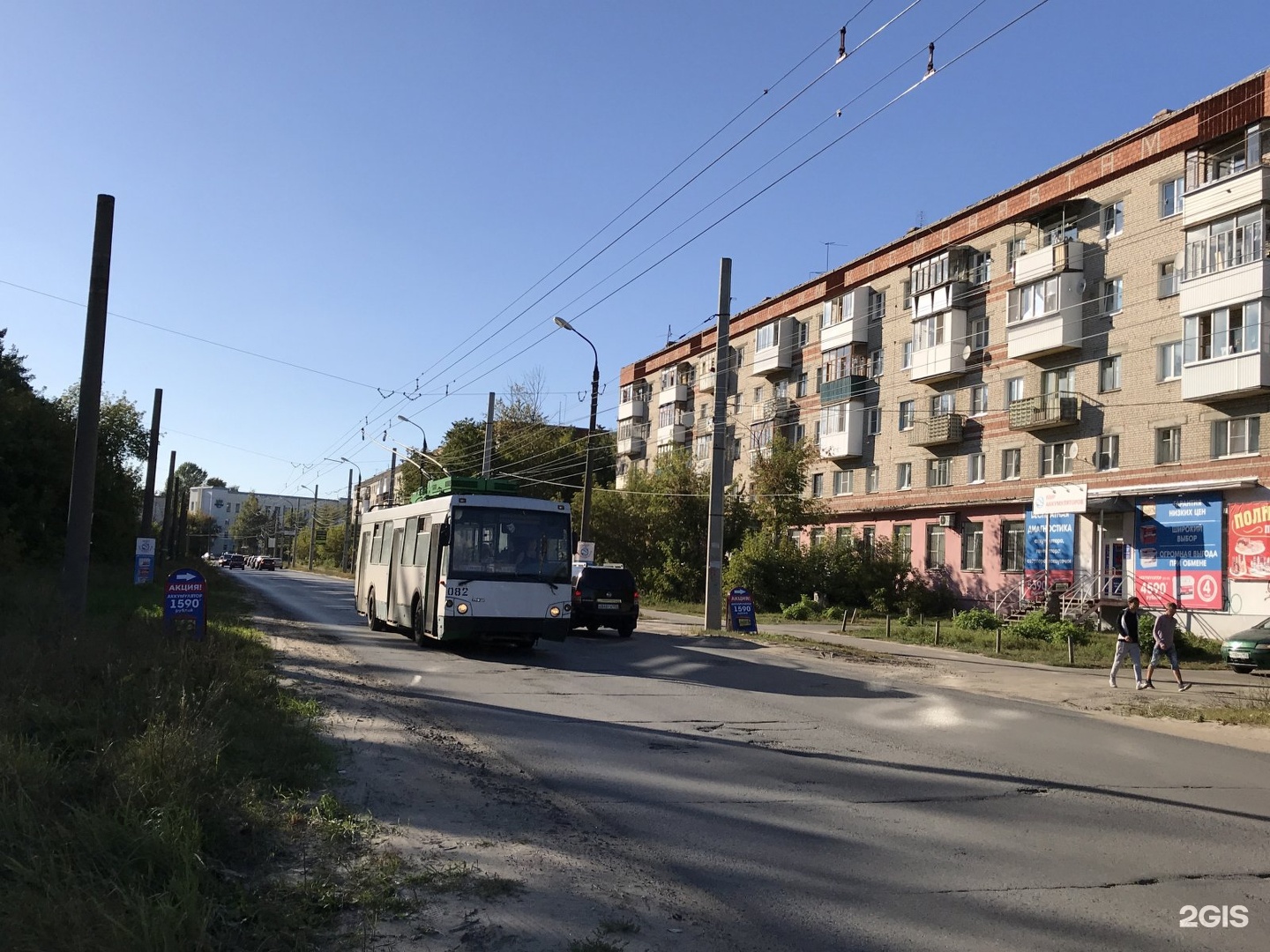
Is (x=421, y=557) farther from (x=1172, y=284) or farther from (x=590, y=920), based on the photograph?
(x=1172, y=284)

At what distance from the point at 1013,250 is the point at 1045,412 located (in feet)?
24.6

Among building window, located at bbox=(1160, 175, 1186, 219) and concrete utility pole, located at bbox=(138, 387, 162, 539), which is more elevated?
building window, located at bbox=(1160, 175, 1186, 219)

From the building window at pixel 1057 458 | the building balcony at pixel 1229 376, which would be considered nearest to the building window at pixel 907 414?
the building window at pixel 1057 458

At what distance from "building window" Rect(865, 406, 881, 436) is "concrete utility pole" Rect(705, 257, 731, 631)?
76.7ft

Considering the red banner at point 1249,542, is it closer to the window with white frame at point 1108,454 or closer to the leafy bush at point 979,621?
the window with white frame at point 1108,454

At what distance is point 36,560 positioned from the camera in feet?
103

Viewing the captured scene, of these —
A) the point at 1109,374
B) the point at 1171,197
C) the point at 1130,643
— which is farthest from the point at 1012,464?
the point at 1130,643

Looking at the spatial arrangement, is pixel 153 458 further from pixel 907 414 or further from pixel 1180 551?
pixel 1180 551

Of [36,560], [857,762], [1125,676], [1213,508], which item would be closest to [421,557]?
[857,762]

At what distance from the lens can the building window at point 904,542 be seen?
45.5 meters

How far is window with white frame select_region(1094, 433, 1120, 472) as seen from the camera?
3538 cm

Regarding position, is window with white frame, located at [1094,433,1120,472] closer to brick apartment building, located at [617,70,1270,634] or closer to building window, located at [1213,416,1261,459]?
brick apartment building, located at [617,70,1270,634]

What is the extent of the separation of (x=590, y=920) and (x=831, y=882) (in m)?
1.57

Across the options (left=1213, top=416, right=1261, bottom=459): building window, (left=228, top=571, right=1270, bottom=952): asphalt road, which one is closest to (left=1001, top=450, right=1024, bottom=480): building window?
(left=1213, top=416, right=1261, bottom=459): building window
